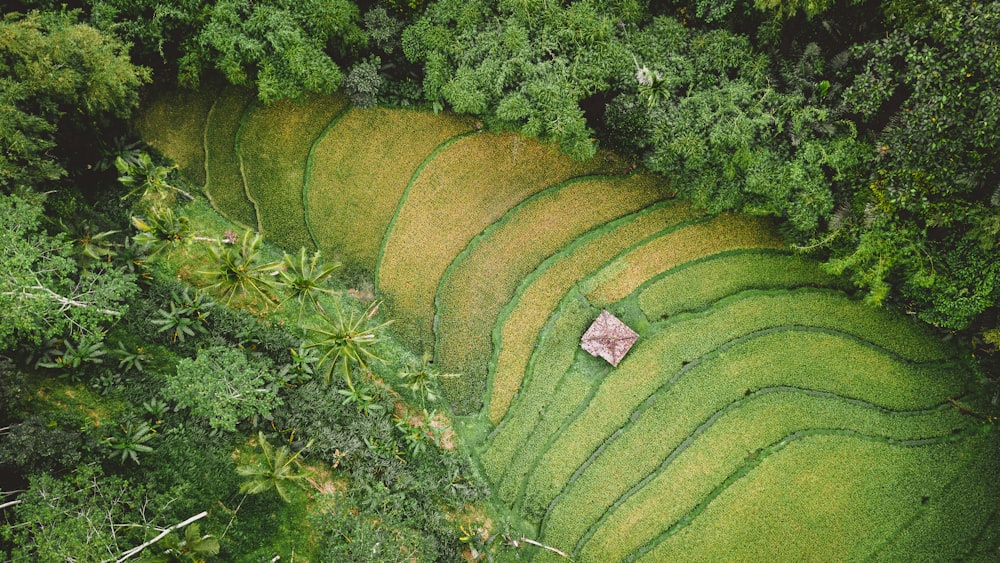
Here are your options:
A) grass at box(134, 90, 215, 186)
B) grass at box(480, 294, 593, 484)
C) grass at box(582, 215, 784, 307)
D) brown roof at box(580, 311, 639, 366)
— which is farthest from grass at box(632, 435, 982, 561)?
grass at box(134, 90, 215, 186)

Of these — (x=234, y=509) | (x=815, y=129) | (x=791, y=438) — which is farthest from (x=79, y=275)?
(x=791, y=438)

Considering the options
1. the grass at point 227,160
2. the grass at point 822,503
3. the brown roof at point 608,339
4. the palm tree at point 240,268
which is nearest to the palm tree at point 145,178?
the grass at point 227,160

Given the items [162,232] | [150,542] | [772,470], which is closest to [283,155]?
[162,232]

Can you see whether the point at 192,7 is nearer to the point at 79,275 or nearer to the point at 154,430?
the point at 79,275

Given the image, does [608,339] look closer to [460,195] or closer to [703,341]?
[703,341]

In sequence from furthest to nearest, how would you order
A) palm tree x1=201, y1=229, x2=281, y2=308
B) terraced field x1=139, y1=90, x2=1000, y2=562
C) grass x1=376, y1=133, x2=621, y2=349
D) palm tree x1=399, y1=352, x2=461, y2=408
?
grass x1=376, y1=133, x2=621, y2=349, terraced field x1=139, y1=90, x2=1000, y2=562, palm tree x1=399, y1=352, x2=461, y2=408, palm tree x1=201, y1=229, x2=281, y2=308

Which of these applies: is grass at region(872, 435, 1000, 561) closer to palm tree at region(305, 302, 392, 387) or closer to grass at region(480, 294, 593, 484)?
grass at region(480, 294, 593, 484)
